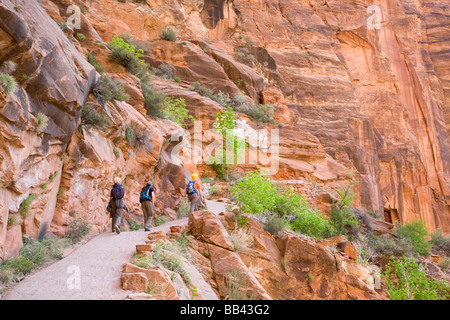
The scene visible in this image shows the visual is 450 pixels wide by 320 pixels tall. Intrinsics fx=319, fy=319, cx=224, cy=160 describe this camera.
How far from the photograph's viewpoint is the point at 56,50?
22.8ft

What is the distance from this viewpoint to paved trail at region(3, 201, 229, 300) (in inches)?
170

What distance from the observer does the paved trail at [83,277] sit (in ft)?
14.1

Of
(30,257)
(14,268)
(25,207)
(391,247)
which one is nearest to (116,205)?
(25,207)

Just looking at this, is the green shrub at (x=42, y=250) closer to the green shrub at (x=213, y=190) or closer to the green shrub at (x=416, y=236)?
the green shrub at (x=213, y=190)

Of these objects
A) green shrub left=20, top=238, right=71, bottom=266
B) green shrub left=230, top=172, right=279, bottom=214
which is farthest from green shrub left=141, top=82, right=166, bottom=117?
green shrub left=20, top=238, right=71, bottom=266

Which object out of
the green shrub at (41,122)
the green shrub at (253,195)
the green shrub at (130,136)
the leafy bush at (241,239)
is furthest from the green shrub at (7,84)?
the green shrub at (253,195)

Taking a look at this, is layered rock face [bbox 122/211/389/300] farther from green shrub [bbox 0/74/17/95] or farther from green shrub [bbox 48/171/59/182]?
green shrub [bbox 0/74/17/95]

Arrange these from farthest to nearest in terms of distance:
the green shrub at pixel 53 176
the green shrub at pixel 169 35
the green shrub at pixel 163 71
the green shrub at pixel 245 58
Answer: the green shrub at pixel 245 58, the green shrub at pixel 169 35, the green shrub at pixel 163 71, the green shrub at pixel 53 176

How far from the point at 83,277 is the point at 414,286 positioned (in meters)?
10.6

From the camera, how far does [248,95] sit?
25.2 metres

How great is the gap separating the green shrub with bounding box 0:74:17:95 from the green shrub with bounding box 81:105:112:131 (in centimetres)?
298

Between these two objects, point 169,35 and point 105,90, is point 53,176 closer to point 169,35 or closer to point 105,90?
point 105,90

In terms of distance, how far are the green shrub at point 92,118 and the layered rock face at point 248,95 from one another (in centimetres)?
25
